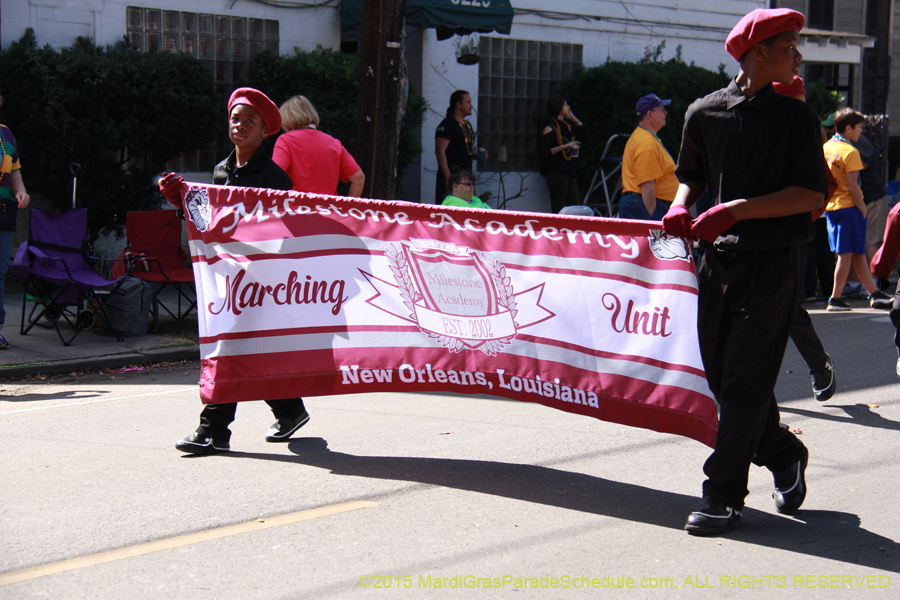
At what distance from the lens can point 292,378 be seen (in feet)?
16.7

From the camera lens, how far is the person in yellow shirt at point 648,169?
8.75 m

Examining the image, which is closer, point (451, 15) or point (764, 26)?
point (764, 26)

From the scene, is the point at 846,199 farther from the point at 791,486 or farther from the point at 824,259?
the point at 791,486

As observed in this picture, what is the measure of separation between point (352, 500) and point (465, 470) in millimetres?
760

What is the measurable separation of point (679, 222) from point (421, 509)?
171 centimetres

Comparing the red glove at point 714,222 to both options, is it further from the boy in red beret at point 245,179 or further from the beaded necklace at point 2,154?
the beaded necklace at point 2,154

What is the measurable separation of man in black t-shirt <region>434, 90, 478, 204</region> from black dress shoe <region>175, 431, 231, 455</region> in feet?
26.0

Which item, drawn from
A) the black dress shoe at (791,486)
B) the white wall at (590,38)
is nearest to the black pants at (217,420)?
the black dress shoe at (791,486)

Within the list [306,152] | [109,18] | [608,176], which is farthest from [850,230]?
[109,18]

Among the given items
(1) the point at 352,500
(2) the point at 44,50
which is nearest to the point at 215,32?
(2) the point at 44,50

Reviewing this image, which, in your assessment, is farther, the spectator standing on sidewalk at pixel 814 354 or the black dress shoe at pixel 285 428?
the spectator standing on sidewalk at pixel 814 354

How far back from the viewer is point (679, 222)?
404 centimetres

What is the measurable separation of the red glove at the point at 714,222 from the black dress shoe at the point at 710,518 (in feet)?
3.64

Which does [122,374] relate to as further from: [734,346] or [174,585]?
[734,346]
